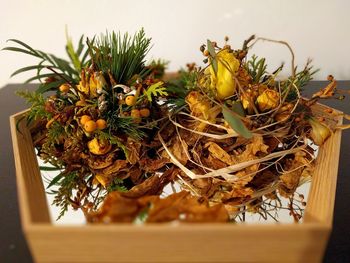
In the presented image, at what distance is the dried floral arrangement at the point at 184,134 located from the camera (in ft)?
1.93

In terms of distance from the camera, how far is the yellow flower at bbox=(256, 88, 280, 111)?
1.91 feet

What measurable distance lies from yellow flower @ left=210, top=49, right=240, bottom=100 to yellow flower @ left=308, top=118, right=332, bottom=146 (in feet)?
0.45

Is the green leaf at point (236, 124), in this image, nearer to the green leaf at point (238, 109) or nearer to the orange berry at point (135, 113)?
the green leaf at point (238, 109)

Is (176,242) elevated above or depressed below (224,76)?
below

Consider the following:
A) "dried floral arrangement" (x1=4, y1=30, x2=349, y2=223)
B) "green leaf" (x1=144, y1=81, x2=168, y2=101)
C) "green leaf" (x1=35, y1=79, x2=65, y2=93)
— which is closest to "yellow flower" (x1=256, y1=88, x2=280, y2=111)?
"dried floral arrangement" (x1=4, y1=30, x2=349, y2=223)

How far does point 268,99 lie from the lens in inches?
22.9

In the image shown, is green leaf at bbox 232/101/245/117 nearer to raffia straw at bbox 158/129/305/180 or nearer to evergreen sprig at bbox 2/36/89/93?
raffia straw at bbox 158/129/305/180

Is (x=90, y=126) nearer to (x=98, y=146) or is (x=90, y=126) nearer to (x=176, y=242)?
(x=98, y=146)
